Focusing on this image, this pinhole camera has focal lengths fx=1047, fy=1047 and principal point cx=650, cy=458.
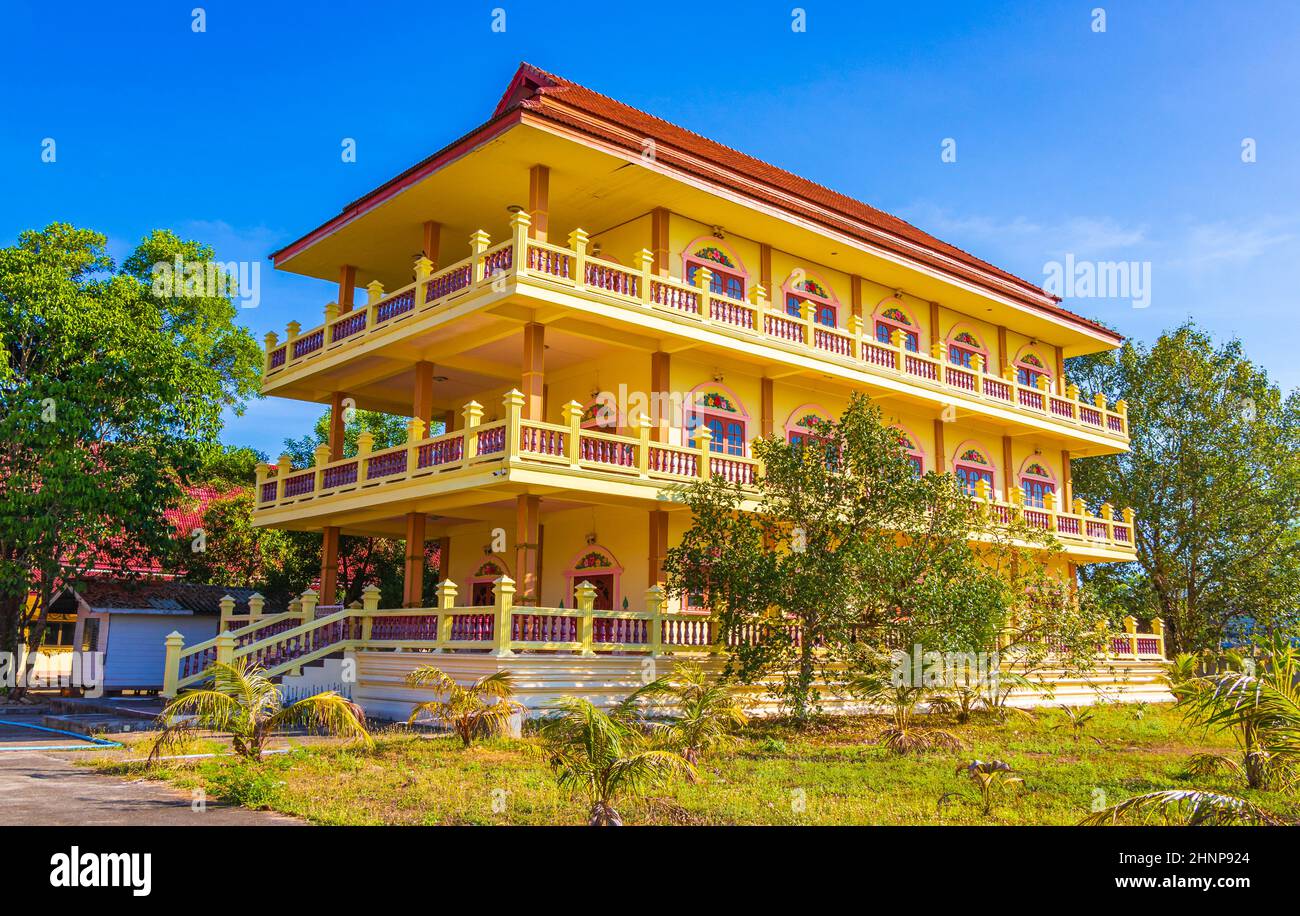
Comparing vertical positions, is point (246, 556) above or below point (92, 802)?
above

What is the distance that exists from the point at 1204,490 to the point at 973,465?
1043 centimetres

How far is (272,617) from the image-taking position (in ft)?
64.6

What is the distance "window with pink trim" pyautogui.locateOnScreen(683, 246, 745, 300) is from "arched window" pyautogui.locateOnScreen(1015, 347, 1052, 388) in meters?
10.4

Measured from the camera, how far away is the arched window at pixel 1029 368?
2861 centimetres

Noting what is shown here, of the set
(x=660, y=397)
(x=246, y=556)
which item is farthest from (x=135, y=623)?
(x=660, y=397)

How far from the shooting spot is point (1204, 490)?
3200 centimetres

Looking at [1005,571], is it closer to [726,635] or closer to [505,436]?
[726,635]

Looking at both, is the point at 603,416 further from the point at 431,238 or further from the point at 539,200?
the point at 431,238

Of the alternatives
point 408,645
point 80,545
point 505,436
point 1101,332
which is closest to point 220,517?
point 80,545

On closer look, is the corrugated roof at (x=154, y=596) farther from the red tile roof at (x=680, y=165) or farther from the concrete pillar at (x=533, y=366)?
the concrete pillar at (x=533, y=366)

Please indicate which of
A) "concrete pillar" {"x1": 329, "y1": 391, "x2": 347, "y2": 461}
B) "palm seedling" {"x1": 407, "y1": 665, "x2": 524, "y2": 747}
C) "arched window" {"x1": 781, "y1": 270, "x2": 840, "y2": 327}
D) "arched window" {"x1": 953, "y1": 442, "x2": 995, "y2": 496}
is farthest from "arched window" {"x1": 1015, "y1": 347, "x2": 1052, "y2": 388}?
"palm seedling" {"x1": 407, "y1": 665, "x2": 524, "y2": 747}

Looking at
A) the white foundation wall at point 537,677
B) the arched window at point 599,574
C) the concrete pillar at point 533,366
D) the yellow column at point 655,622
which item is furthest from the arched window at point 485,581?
the yellow column at point 655,622

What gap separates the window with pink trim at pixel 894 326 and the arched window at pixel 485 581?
10.3 meters

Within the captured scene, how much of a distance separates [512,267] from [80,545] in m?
11.1
